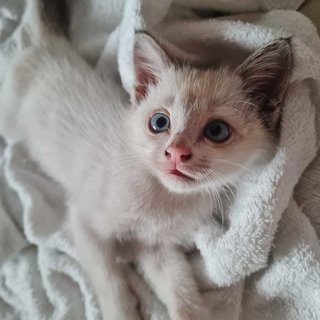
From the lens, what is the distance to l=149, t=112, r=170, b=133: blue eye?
45.3 inches

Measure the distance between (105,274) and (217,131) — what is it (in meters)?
0.47

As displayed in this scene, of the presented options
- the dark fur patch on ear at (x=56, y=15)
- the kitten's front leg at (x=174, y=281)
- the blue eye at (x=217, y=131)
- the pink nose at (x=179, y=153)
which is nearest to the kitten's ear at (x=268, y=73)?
the blue eye at (x=217, y=131)

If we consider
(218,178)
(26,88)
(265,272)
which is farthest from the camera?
(26,88)

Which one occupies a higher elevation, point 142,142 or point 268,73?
point 268,73

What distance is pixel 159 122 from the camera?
1162 mm

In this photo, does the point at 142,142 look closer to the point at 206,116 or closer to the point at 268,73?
the point at 206,116

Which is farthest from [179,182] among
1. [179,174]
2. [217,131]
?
[217,131]

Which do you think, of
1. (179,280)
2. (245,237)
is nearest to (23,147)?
(179,280)

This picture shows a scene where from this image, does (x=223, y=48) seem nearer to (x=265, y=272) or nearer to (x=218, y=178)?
(x=218, y=178)

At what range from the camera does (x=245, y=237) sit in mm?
1206

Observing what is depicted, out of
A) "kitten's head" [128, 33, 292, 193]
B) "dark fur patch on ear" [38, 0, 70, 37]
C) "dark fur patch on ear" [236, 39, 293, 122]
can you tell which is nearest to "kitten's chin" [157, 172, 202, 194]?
"kitten's head" [128, 33, 292, 193]

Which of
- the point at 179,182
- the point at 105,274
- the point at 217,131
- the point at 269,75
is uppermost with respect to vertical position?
the point at 269,75

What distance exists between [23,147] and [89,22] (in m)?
0.42

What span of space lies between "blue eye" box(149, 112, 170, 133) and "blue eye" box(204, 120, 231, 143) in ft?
0.30
